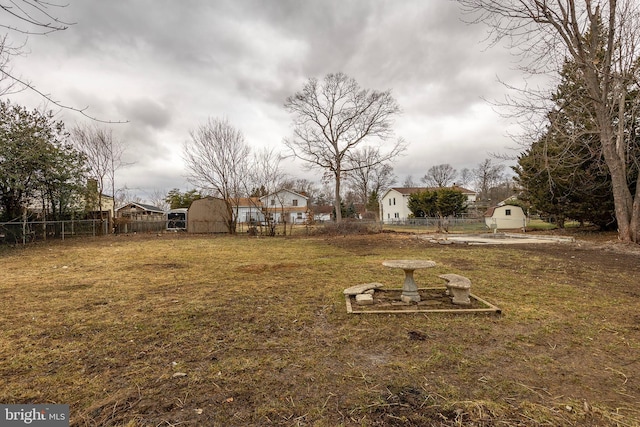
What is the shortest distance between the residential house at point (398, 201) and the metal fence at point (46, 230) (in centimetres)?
3269

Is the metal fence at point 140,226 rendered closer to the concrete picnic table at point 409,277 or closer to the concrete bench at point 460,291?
the concrete picnic table at point 409,277

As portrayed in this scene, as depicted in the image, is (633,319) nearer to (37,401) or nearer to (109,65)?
(37,401)

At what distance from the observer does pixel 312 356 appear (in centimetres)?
291

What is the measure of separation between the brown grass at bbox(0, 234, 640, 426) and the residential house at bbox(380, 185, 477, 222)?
122ft

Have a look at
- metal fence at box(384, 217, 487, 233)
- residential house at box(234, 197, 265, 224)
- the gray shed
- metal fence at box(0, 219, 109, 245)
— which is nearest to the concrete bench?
residential house at box(234, 197, 265, 224)

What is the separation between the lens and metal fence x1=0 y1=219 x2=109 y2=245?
14.0 metres

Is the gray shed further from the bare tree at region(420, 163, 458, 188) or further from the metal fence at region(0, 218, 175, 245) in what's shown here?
the bare tree at region(420, 163, 458, 188)

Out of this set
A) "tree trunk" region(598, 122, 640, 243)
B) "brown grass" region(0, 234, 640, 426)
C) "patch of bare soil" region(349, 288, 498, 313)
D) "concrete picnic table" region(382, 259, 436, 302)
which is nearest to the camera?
"brown grass" region(0, 234, 640, 426)

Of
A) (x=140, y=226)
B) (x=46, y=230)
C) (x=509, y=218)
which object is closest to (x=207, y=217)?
(x=140, y=226)

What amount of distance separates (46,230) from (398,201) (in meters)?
38.8

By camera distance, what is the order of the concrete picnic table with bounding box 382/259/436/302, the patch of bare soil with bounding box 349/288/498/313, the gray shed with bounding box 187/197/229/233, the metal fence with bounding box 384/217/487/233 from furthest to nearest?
the metal fence with bounding box 384/217/487/233 < the gray shed with bounding box 187/197/229/233 < the concrete picnic table with bounding box 382/259/436/302 < the patch of bare soil with bounding box 349/288/498/313

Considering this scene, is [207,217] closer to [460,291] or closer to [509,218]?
[460,291]

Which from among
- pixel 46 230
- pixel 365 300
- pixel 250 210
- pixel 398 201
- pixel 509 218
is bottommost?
pixel 365 300

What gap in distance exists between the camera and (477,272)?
7098 mm
